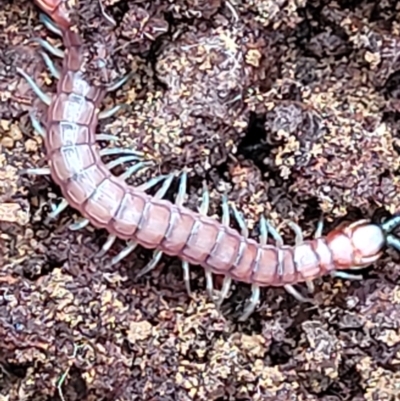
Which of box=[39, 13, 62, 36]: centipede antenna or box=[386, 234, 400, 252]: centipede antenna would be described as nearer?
box=[39, 13, 62, 36]: centipede antenna

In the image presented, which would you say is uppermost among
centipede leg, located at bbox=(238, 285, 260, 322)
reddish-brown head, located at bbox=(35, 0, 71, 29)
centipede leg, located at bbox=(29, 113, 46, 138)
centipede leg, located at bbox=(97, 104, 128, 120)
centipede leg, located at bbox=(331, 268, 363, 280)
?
reddish-brown head, located at bbox=(35, 0, 71, 29)

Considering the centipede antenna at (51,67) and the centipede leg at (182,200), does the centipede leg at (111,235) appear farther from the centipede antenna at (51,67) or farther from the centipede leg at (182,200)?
the centipede antenna at (51,67)

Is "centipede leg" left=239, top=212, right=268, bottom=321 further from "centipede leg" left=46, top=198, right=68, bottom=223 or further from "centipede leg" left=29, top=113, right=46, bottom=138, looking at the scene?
"centipede leg" left=29, top=113, right=46, bottom=138

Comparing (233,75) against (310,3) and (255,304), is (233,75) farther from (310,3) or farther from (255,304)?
(255,304)

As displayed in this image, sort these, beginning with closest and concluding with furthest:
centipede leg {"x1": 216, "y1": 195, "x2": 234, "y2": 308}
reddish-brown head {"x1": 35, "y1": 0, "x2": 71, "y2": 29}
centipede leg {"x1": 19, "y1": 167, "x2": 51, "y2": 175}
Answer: reddish-brown head {"x1": 35, "y1": 0, "x2": 71, "y2": 29} < centipede leg {"x1": 19, "y1": 167, "x2": 51, "y2": 175} < centipede leg {"x1": 216, "y1": 195, "x2": 234, "y2": 308}

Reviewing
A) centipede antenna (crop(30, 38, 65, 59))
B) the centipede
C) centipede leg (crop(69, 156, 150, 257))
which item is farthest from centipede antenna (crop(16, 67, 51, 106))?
centipede leg (crop(69, 156, 150, 257))

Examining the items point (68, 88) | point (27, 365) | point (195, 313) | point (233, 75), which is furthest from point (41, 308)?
point (233, 75)

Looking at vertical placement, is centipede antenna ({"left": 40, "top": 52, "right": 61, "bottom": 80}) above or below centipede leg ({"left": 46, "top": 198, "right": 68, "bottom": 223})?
above

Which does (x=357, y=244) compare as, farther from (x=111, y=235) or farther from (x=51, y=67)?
(x=51, y=67)
